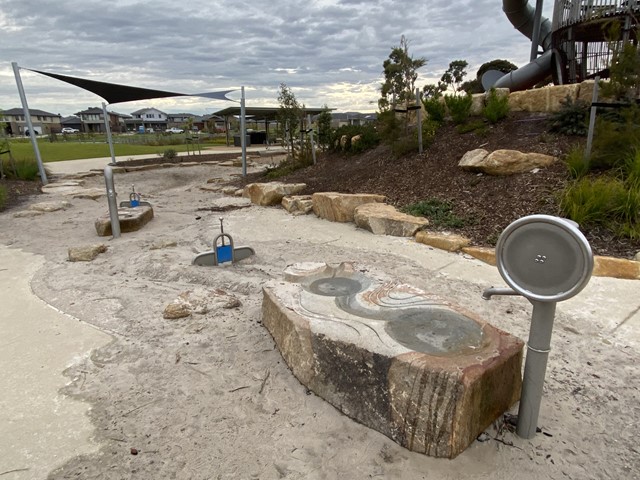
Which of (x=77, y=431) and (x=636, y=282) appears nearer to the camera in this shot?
(x=77, y=431)

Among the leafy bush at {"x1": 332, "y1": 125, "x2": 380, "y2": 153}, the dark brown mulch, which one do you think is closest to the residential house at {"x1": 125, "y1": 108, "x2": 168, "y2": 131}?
the leafy bush at {"x1": 332, "y1": 125, "x2": 380, "y2": 153}

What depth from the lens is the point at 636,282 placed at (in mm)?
3479

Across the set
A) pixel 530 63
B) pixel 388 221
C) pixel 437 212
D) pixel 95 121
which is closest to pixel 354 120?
pixel 530 63

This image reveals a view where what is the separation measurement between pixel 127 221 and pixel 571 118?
22.0 ft

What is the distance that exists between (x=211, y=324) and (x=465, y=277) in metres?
2.33

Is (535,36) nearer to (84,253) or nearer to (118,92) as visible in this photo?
(118,92)

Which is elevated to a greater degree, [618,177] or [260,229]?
[618,177]

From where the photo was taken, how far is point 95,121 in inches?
2778

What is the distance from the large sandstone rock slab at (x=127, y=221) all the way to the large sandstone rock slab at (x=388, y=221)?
130 inches

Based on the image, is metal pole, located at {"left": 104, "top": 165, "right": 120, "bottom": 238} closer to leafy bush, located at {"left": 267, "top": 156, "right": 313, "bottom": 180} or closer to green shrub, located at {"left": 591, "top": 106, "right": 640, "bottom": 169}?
leafy bush, located at {"left": 267, "top": 156, "right": 313, "bottom": 180}

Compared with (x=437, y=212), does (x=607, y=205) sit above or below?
above

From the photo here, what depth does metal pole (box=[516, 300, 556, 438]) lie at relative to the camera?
5.33 feet

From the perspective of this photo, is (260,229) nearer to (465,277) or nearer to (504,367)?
(465,277)

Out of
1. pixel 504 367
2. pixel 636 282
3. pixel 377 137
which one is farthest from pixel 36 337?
pixel 377 137
